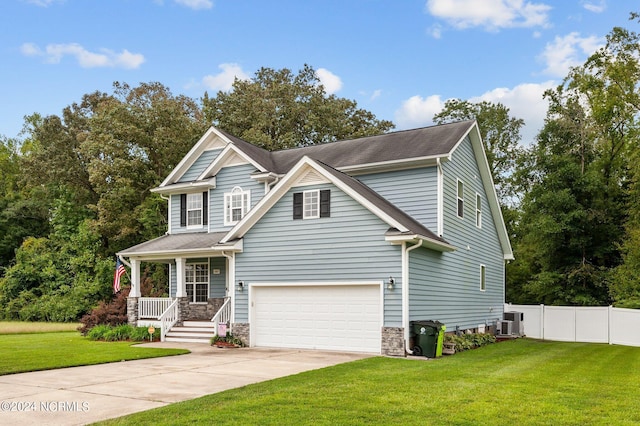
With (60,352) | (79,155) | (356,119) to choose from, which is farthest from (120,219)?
(60,352)

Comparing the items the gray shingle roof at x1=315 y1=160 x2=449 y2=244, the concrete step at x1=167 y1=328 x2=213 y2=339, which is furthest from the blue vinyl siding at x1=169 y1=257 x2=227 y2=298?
the gray shingle roof at x1=315 y1=160 x2=449 y2=244

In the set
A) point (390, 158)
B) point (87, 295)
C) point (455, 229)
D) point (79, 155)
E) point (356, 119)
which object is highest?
point (356, 119)

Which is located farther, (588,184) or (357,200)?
(588,184)

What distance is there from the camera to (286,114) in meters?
39.1

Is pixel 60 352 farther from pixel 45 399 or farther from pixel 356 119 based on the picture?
pixel 356 119

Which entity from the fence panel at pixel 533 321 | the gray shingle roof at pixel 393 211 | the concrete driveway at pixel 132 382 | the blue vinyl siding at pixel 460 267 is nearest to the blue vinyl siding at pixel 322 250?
the gray shingle roof at pixel 393 211

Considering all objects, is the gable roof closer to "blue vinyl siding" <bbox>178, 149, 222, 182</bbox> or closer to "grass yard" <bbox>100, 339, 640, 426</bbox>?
"grass yard" <bbox>100, 339, 640, 426</bbox>

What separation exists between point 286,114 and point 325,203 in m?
23.7

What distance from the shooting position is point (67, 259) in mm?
37250

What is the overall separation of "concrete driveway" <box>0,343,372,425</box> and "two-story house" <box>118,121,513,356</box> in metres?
1.68

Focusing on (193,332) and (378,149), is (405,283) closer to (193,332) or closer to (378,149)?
(378,149)

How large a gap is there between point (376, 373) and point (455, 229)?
350 inches

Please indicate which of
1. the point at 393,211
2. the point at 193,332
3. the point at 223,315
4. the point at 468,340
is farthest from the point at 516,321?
the point at 193,332

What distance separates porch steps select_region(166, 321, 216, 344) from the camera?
18.9 m
